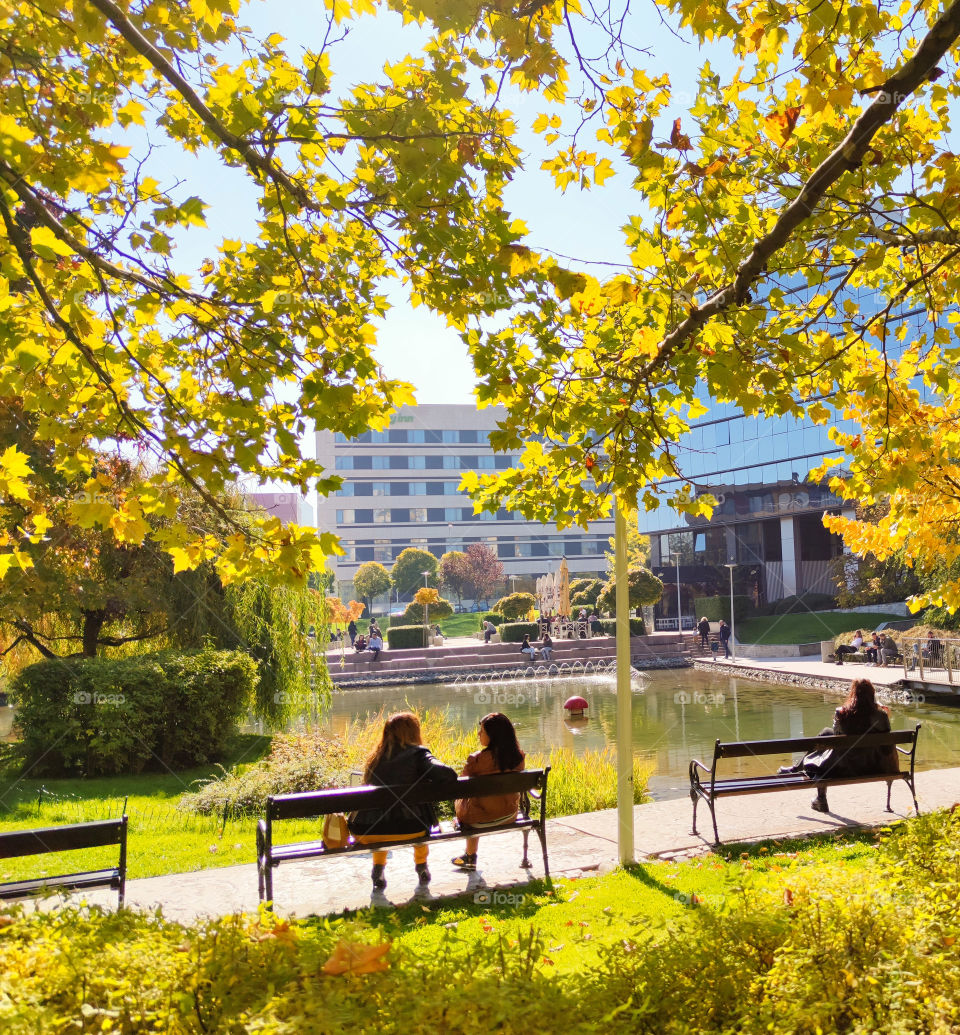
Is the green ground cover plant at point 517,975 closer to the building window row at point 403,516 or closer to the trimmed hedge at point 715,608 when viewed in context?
the trimmed hedge at point 715,608

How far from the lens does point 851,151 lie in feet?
11.2

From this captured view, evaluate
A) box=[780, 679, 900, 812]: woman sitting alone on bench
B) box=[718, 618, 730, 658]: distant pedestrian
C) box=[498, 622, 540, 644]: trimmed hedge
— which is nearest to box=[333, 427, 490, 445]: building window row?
box=[498, 622, 540, 644]: trimmed hedge

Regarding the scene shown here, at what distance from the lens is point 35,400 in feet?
12.8

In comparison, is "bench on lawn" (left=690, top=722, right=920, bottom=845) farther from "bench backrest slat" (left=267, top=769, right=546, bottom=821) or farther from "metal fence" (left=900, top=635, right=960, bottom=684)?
"metal fence" (left=900, top=635, right=960, bottom=684)

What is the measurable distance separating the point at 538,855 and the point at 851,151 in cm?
518

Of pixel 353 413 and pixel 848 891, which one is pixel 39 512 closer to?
pixel 353 413

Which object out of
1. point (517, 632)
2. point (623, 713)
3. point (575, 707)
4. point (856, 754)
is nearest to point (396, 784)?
point (623, 713)

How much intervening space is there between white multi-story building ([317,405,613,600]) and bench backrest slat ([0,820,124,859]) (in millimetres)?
76056

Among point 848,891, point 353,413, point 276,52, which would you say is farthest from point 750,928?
point 276,52

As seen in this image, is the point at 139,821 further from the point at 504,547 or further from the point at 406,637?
the point at 504,547

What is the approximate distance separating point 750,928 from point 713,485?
46831 mm

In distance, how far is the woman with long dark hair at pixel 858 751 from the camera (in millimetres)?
7270

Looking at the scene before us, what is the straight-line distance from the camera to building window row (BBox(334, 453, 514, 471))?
3241 inches

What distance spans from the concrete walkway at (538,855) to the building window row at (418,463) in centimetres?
7338
